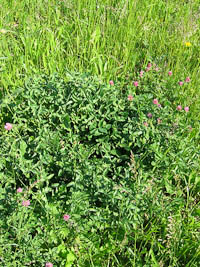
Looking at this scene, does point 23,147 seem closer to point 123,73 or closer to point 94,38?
point 123,73

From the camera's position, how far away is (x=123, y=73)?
3043mm

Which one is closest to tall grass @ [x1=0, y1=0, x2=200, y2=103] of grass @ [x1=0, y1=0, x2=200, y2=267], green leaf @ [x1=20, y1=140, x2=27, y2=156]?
grass @ [x1=0, y1=0, x2=200, y2=267]

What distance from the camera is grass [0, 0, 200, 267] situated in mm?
1832

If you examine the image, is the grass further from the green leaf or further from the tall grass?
the green leaf

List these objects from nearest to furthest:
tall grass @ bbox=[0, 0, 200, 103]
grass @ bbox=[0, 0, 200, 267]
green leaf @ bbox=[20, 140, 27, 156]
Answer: grass @ bbox=[0, 0, 200, 267] → green leaf @ bbox=[20, 140, 27, 156] → tall grass @ bbox=[0, 0, 200, 103]

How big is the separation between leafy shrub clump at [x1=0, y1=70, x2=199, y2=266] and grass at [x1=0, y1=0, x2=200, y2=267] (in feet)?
0.05

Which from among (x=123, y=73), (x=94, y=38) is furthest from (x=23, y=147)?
(x=94, y=38)

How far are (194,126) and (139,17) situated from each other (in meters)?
1.47

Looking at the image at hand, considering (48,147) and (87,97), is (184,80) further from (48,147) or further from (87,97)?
(48,147)

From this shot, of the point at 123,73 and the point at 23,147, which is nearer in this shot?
the point at 23,147

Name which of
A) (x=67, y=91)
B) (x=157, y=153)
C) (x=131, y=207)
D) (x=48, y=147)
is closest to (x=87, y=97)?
(x=67, y=91)

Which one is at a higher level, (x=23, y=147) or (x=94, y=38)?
(x=94, y=38)

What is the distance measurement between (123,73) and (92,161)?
1.27 meters

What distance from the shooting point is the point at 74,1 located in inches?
133
